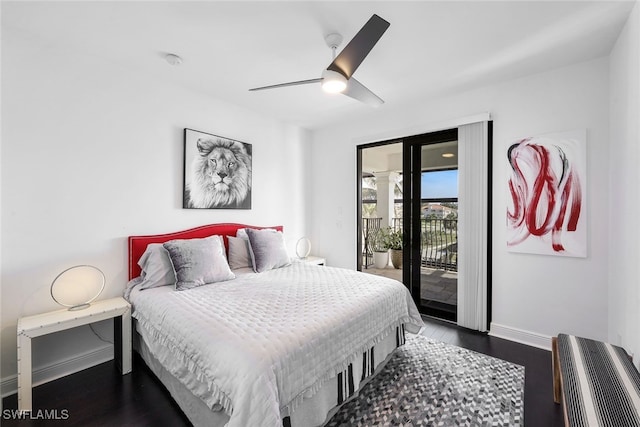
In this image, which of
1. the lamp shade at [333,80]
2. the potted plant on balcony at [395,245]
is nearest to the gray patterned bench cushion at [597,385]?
the lamp shade at [333,80]

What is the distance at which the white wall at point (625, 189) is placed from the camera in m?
1.78

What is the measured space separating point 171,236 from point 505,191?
11.4 ft

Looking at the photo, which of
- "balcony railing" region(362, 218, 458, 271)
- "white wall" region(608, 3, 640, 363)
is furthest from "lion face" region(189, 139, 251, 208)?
"white wall" region(608, 3, 640, 363)

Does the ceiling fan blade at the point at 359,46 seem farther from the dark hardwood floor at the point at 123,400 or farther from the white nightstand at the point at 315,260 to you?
the white nightstand at the point at 315,260

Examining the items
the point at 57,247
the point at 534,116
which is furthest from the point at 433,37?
the point at 57,247

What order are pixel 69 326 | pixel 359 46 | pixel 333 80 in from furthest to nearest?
pixel 69 326 → pixel 333 80 → pixel 359 46

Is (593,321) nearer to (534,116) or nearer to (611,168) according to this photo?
(611,168)

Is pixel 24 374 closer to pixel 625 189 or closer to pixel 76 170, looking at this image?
pixel 76 170

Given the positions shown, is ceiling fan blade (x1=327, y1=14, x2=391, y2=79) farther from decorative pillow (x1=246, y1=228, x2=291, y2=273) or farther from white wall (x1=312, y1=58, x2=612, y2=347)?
decorative pillow (x1=246, y1=228, x2=291, y2=273)

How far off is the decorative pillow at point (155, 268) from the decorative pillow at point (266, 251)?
84cm

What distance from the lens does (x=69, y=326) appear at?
1.99 m

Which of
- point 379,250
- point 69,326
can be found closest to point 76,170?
point 69,326

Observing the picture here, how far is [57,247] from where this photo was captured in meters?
2.22

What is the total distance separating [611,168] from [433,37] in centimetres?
185
